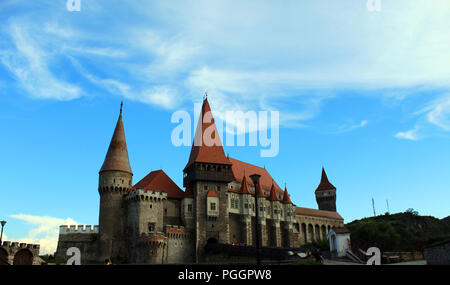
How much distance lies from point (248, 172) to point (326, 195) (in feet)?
112

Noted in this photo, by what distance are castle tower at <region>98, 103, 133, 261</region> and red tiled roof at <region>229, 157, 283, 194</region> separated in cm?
1982

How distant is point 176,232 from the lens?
158 feet

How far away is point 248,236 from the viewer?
56.4 meters

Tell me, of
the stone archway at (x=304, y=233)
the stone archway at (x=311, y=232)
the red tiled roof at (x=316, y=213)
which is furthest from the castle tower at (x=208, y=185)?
the stone archway at (x=311, y=232)

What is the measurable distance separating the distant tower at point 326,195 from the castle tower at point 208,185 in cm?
4637

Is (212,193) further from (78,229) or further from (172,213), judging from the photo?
(78,229)

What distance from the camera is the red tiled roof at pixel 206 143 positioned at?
5444 cm

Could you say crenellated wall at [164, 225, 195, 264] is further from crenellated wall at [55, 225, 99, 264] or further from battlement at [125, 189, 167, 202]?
crenellated wall at [55, 225, 99, 264]

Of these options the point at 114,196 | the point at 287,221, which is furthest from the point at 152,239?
the point at 287,221

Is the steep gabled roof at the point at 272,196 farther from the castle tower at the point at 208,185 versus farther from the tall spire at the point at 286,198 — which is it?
the castle tower at the point at 208,185

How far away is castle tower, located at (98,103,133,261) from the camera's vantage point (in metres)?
45.9
